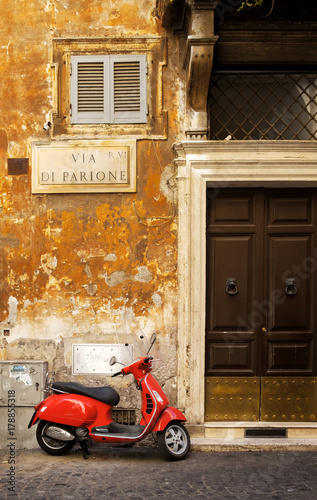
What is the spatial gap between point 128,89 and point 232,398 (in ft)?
12.5

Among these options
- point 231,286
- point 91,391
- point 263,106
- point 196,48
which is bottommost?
point 91,391

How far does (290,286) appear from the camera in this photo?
6277mm

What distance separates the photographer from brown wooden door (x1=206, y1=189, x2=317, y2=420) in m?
6.24

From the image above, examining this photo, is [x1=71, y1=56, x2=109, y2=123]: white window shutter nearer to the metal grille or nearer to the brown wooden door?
the metal grille

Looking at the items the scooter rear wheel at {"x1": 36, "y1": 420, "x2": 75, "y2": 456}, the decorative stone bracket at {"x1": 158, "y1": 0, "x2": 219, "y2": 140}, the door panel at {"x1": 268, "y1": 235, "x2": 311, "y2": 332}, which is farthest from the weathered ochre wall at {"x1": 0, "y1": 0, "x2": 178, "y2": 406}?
the door panel at {"x1": 268, "y1": 235, "x2": 311, "y2": 332}

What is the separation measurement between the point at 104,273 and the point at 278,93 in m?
2.94

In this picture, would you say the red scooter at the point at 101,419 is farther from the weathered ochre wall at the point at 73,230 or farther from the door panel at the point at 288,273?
the door panel at the point at 288,273

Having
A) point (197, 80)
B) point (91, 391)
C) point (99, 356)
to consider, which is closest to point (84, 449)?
point (91, 391)

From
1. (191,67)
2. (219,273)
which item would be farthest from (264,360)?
(191,67)

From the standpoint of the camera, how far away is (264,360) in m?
6.24

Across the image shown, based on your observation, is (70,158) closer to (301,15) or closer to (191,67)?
(191,67)

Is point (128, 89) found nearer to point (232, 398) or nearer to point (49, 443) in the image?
point (232, 398)

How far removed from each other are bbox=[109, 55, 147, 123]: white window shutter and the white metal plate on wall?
264 cm

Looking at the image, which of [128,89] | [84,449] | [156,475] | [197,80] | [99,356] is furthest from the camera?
[128,89]
